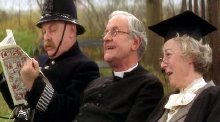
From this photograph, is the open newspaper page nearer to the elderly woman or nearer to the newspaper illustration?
the newspaper illustration

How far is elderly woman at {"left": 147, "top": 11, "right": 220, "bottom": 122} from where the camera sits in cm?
277

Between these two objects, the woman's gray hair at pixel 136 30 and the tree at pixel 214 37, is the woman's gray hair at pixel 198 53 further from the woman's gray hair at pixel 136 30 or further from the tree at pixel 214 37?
the tree at pixel 214 37

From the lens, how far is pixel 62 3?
11.7 ft

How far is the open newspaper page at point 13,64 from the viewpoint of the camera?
3.15 metres

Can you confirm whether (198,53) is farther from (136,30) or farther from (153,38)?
(153,38)

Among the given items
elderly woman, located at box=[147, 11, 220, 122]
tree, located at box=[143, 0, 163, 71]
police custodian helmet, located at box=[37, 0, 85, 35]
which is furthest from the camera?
tree, located at box=[143, 0, 163, 71]

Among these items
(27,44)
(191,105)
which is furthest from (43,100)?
(27,44)

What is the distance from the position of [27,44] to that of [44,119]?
238 inches

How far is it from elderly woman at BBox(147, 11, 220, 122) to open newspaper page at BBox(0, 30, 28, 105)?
0.79 metres

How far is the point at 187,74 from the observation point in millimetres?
2936

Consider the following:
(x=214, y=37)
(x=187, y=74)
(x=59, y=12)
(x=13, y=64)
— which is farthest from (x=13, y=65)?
(x=214, y=37)

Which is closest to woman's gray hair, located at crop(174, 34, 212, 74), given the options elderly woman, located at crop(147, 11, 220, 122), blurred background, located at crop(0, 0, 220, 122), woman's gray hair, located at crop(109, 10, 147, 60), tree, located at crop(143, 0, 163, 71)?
elderly woman, located at crop(147, 11, 220, 122)

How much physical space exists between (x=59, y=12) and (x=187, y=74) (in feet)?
3.30

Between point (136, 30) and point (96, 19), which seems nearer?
point (136, 30)
